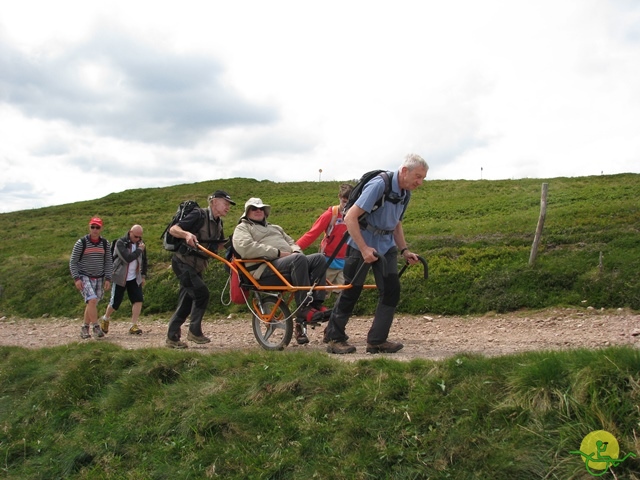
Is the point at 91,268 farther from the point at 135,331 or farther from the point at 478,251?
the point at 478,251

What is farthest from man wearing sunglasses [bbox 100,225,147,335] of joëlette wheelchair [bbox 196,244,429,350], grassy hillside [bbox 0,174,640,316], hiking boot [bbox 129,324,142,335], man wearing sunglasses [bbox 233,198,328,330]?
man wearing sunglasses [bbox 233,198,328,330]

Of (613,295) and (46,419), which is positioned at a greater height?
(613,295)

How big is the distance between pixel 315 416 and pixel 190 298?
447 centimetres

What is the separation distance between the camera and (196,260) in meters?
9.20

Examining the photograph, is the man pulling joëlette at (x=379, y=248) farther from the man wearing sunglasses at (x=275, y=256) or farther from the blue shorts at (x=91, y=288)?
the blue shorts at (x=91, y=288)

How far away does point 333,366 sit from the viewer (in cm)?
620

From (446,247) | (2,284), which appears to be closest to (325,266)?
(446,247)

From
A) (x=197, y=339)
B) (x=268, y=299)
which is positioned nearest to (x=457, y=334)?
(x=268, y=299)

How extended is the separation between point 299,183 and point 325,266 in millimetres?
37454

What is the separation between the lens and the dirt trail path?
26.1ft

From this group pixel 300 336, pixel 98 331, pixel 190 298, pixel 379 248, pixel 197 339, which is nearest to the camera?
pixel 379 248

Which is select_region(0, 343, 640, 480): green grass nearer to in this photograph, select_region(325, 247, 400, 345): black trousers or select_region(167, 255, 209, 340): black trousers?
select_region(325, 247, 400, 345): black trousers

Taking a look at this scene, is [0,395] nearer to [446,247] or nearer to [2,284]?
[446,247]

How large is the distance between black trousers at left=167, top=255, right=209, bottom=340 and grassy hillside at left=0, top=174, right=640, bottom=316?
4754 millimetres
